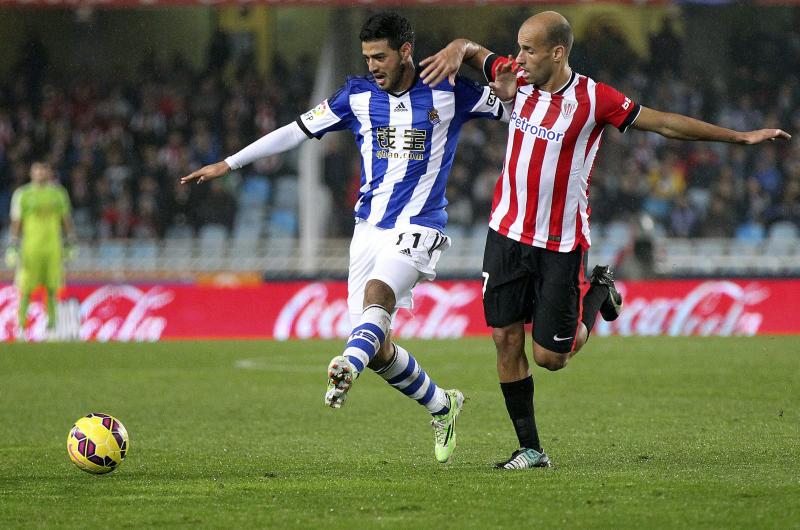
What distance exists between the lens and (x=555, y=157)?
6496mm

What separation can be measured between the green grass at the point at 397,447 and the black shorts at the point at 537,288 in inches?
26.1

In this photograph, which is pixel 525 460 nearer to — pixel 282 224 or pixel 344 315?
pixel 344 315

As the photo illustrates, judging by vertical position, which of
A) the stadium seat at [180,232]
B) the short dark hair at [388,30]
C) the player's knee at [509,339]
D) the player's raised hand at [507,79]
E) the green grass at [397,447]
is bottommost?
the stadium seat at [180,232]

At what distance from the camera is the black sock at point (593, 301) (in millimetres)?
7125

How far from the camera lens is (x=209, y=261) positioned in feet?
69.8

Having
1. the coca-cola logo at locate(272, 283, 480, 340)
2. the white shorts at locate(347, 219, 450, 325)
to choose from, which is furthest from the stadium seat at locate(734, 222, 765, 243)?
the white shorts at locate(347, 219, 450, 325)

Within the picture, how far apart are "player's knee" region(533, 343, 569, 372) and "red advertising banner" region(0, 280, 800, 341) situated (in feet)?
36.7

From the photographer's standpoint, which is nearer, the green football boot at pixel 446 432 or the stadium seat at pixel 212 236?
the green football boot at pixel 446 432

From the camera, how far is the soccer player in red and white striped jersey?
21.1ft

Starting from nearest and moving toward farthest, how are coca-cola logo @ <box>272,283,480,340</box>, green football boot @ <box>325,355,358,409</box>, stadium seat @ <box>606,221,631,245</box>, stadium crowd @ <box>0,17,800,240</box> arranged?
green football boot @ <box>325,355,358,409</box>
coca-cola logo @ <box>272,283,480,340</box>
stadium seat @ <box>606,221,631,245</box>
stadium crowd @ <box>0,17,800,240</box>

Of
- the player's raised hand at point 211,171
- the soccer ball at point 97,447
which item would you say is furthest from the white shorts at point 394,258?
the soccer ball at point 97,447

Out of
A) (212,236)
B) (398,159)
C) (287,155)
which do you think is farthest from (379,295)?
(287,155)

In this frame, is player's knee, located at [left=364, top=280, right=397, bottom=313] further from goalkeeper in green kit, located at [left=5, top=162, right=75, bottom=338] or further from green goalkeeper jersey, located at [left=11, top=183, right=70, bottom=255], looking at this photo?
Answer: green goalkeeper jersey, located at [left=11, top=183, right=70, bottom=255]

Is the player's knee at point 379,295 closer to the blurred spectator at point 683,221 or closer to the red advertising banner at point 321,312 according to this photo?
the red advertising banner at point 321,312
